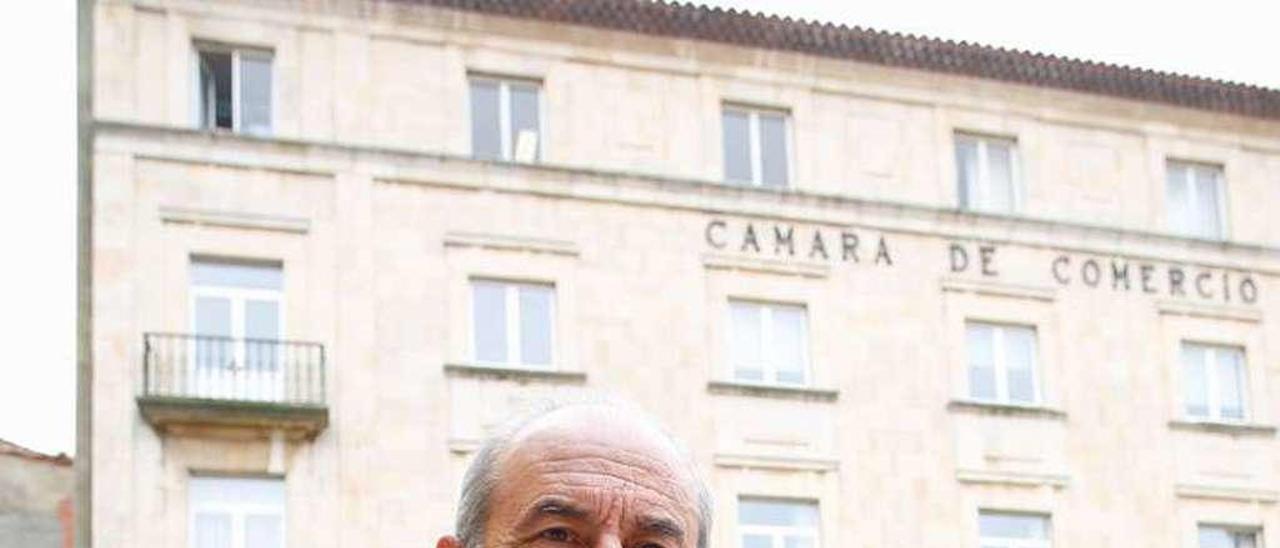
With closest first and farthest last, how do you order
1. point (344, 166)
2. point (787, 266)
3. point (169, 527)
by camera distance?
point (169, 527) < point (344, 166) < point (787, 266)

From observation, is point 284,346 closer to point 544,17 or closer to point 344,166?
point 344,166

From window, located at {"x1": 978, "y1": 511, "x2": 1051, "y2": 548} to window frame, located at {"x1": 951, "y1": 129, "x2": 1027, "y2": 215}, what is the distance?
340cm

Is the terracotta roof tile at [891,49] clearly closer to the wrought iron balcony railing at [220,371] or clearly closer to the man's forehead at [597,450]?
the wrought iron balcony railing at [220,371]

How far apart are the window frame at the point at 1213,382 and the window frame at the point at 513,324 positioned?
7720 mm

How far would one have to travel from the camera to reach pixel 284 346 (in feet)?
75.6

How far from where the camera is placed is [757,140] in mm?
25984

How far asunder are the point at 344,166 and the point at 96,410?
3.45 m

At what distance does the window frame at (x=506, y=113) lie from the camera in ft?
80.5

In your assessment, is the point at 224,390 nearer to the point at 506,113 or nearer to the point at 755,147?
the point at 506,113

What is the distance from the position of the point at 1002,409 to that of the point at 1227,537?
3364 millimetres

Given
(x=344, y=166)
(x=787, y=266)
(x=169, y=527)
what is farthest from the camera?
(x=787, y=266)

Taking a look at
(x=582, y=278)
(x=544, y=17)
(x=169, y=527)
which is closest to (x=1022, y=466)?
(x=582, y=278)

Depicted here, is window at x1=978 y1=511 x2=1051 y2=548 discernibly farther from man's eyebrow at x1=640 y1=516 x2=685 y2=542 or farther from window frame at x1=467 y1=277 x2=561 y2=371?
man's eyebrow at x1=640 y1=516 x2=685 y2=542

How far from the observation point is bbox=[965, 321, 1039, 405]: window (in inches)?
1041
